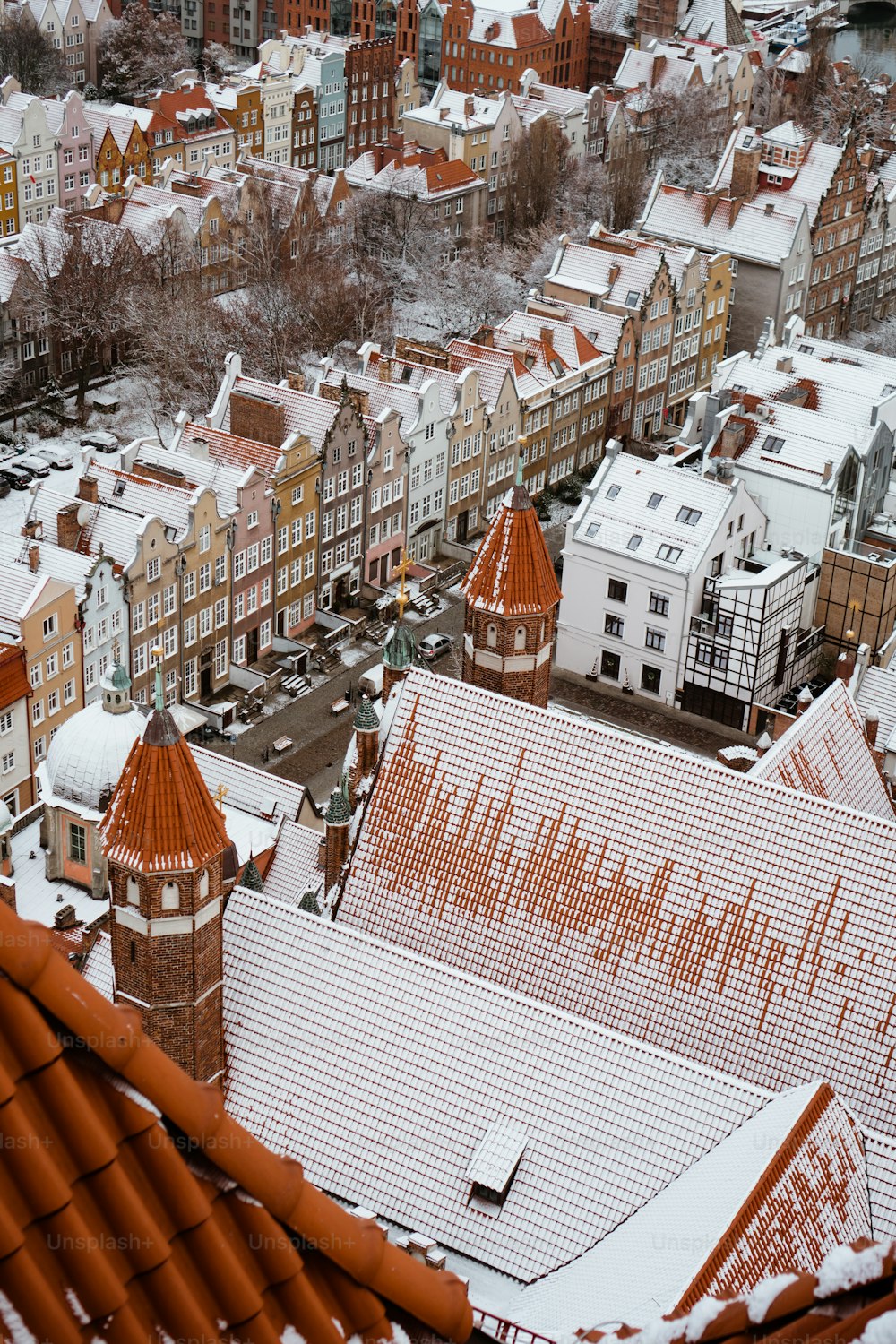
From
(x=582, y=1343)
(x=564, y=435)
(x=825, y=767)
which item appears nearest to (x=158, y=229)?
(x=564, y=435)

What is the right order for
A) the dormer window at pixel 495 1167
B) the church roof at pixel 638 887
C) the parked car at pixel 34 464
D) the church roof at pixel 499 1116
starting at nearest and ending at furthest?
the church roof at pixel 499 1116 < the dormer window at pixel 495 1167 < the church roof at pixel 638 887 < the parked car at pixel 34 464

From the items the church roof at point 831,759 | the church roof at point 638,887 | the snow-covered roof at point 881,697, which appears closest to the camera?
the church roof at point 638,887

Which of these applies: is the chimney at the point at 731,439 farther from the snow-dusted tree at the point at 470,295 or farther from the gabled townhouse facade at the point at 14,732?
the gabled townhouse facade at the point at 14,732

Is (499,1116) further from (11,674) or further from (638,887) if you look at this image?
(11,674)

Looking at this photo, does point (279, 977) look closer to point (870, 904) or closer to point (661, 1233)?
point (661, 1233)

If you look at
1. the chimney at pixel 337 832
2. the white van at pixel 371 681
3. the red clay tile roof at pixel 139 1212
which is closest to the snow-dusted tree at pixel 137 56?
the white van at pixel 371 681

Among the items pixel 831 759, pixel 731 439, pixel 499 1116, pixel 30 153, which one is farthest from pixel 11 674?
pixel 30 153

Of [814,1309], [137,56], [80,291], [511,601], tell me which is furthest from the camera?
[137,56]
